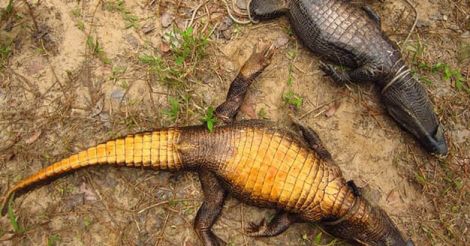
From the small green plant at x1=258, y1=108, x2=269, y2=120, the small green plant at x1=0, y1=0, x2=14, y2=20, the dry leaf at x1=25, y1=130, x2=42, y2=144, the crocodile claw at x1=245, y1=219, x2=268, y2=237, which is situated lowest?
the crocodile claw at x1=245, y1=219, x2=268, y2=237

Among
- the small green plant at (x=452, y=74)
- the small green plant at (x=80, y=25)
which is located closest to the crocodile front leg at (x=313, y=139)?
the small green plant at (x=452, y=74)

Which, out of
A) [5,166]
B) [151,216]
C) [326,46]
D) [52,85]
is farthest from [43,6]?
[326,46]

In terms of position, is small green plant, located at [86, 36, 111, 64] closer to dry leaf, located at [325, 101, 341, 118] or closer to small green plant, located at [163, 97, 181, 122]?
small green plant, located at [163, 97, 181, 122]

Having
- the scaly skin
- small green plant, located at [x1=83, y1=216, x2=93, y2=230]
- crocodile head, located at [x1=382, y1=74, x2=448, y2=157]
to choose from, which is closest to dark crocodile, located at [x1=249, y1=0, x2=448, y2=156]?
crocodile head, located at [x1=382, y1=74, x2=448, y2=157]

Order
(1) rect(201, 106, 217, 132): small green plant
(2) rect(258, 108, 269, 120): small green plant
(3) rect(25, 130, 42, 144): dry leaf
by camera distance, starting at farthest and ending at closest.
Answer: (2) rect(258, 108, 269, 120): small green plant
(3) rect(25, 130, 42, 144): dry leaf
(1) rect(201, 106, 217, 132): small green plant

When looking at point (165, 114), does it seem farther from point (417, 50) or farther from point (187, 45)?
point (417, 50)

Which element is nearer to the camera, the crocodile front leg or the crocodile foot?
the crocodile front leg

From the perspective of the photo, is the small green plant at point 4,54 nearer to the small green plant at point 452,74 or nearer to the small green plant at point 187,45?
the small green plant at point 187,45
